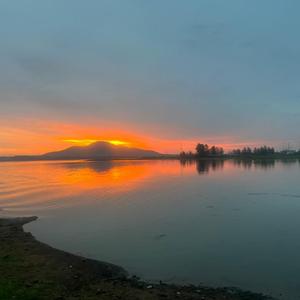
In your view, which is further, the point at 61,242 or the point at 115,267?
the point at 61,242

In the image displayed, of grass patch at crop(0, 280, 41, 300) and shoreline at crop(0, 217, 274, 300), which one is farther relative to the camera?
shoreline at crop(0, 217, 274, 300)

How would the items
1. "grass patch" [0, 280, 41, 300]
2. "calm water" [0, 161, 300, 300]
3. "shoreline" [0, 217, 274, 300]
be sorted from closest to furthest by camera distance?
"grass patch" [0, 280, 41, 300] < "shoreline" [0, 217, 274, 300] < "calm water" [0, 161, 300, 300]

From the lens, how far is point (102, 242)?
52.4 feet

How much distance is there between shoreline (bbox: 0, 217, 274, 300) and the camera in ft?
29.6

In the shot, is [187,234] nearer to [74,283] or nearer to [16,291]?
[74,283]

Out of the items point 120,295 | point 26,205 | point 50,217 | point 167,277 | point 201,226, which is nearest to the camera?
point 120,295

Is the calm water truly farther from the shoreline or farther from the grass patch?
the grass patch

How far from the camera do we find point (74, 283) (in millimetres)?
10109

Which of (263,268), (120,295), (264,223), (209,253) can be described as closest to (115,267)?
(120,295)

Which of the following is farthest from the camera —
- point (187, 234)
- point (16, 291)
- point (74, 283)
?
point (187, 234)

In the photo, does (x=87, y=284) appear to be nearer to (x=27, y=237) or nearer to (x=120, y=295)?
(x=120, y=295)

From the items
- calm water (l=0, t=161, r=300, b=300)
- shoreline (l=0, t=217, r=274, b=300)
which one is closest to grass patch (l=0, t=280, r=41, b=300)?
shoreline (l=0, t=217, r=274, b=300)

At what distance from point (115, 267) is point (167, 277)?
6.46ft

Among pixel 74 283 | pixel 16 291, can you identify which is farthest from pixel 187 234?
pixel 16 291
